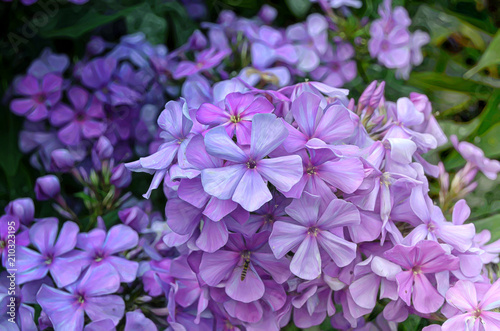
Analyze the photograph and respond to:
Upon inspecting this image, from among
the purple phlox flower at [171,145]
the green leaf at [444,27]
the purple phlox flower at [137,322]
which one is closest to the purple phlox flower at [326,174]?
the purple phlox flower at [171,145]

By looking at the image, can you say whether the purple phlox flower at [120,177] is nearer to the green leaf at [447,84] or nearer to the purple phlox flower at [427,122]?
the purple phlox flower at [427,122]

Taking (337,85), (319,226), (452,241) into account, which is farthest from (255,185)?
(337,85)

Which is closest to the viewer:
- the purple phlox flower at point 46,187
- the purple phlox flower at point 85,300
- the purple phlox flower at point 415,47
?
the purple phlox flower at point 85,300

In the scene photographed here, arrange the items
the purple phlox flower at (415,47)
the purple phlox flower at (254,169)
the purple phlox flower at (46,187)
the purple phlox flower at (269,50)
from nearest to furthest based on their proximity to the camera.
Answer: the purple phlox flower at (254,169) → the purple phlox flower at (46,187) → the purple phlox flower at (269,50) → the purple phlox flower at (415,47)

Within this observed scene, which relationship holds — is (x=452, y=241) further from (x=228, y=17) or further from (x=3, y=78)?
(x=3, y=78)

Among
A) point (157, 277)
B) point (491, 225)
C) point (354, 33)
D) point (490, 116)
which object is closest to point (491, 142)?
point (490, 116)

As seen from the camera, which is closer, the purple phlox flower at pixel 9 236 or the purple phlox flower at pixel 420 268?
the purple phlox flower at pixel 420 268

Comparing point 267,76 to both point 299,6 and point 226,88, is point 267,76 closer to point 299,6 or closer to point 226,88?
point 226,88

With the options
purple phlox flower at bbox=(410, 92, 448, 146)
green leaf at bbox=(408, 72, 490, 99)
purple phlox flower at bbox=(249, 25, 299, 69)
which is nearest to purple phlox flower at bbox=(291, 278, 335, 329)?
purple phlox flower at bbox=(410, 92, 448, 146)
